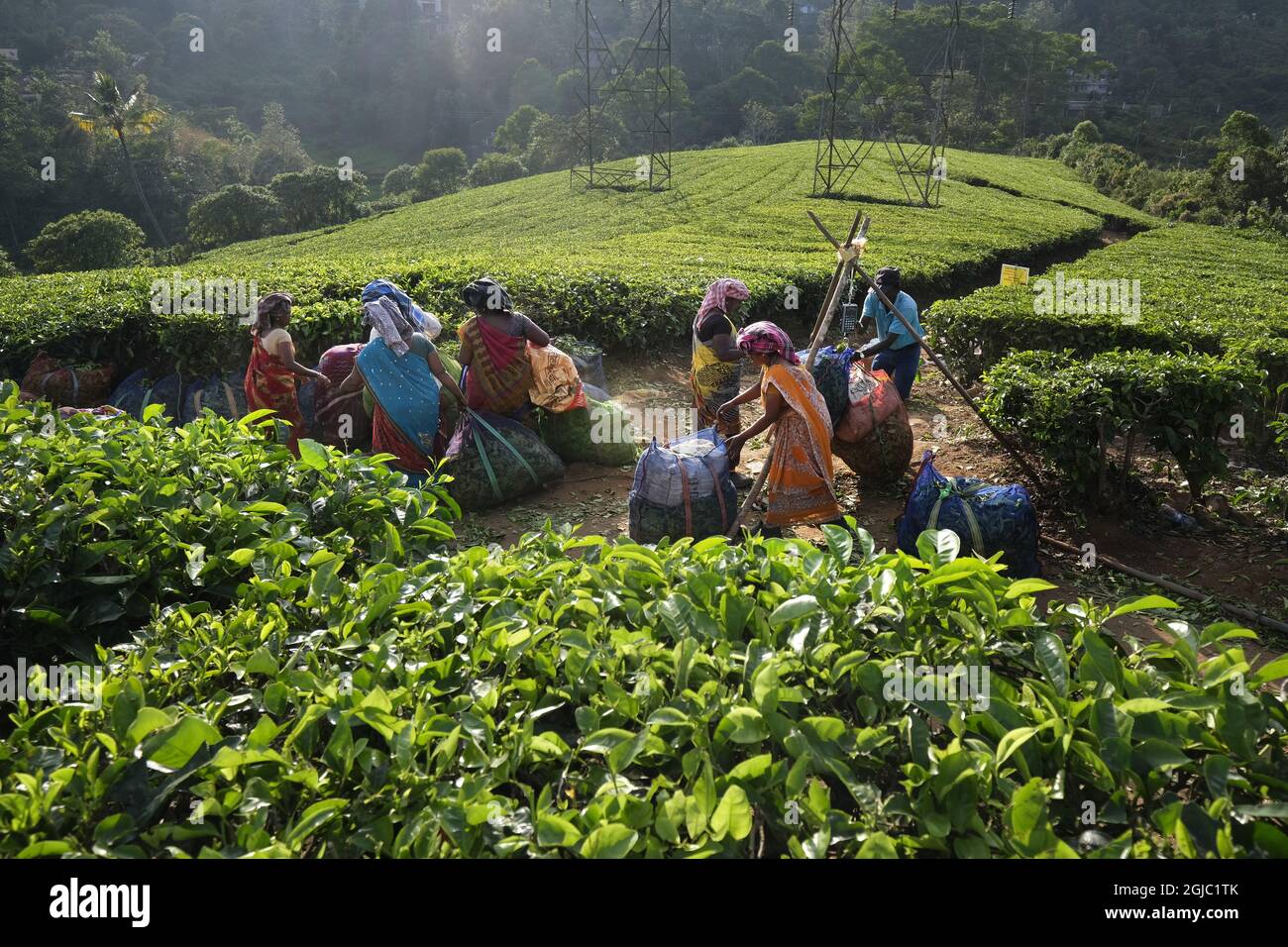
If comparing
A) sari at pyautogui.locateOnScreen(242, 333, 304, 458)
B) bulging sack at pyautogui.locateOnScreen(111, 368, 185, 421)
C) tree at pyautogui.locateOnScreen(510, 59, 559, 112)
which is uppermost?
tree at pyautogui.locateOnScreen(510, 59, 559, 112)

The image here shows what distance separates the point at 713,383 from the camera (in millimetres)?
5848

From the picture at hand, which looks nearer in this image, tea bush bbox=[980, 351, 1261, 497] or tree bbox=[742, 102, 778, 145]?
tea bush bbox=[980, 351, 1261, 497]

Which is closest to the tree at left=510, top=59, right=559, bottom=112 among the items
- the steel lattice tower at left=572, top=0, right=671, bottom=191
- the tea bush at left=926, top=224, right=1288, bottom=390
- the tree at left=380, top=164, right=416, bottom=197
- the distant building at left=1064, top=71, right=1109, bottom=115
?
the steel lattice tower at left=572, top=0, right=671, bottom=191

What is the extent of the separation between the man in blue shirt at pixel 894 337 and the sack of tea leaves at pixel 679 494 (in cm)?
225

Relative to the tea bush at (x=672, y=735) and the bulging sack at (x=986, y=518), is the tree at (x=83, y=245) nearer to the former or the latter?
the bulging sack at (x=986, y=518)

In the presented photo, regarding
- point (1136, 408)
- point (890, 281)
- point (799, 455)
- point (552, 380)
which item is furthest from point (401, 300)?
point (1136, 408)

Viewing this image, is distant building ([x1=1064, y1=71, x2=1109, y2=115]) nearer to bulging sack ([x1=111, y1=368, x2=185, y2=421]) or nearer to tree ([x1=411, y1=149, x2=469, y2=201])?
tree ([x1=411, y1=149, x2=469, y2=201])

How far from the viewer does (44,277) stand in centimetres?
1123

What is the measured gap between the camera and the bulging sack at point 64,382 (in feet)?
23.0

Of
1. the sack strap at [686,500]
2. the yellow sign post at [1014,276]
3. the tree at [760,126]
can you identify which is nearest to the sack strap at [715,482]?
the sack strap at [686,500]

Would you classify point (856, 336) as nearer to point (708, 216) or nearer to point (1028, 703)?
point (1028, 703)

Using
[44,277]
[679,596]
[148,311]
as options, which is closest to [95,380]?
[148,311]

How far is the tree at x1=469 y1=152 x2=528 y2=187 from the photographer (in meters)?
43.8

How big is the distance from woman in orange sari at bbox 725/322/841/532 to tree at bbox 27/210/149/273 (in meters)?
29.8
